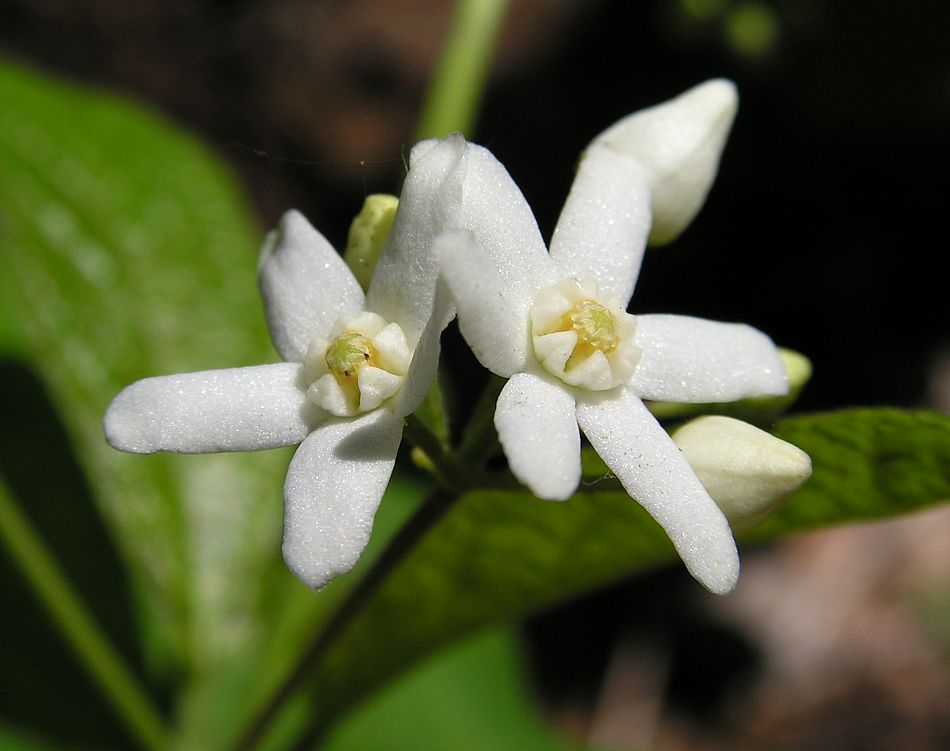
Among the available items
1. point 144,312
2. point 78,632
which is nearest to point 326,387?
point 78,632

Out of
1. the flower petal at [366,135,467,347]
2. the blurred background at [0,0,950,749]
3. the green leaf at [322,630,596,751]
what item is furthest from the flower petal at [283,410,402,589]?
the blurred background at [0,0,950,749]

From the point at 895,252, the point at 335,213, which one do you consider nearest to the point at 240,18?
the point at 335,213

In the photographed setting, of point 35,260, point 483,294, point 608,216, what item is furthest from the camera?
point 35,260

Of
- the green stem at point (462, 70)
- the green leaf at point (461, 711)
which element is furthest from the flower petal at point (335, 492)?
the green leaf at point (461, 711)

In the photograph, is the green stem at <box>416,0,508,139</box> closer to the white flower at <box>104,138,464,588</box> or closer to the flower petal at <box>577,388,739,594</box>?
the white flower at <box>104,138,464,588</box>

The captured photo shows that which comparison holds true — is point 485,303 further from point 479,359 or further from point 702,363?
point 702,363

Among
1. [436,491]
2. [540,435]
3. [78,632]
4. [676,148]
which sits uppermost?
[676,148]

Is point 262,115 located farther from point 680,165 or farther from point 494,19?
point 680,165

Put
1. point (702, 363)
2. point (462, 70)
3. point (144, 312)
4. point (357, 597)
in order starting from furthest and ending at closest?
1. point (144, 312)
2. point (462, 70)
3. point (357, 597)
4. point (702, 363)
